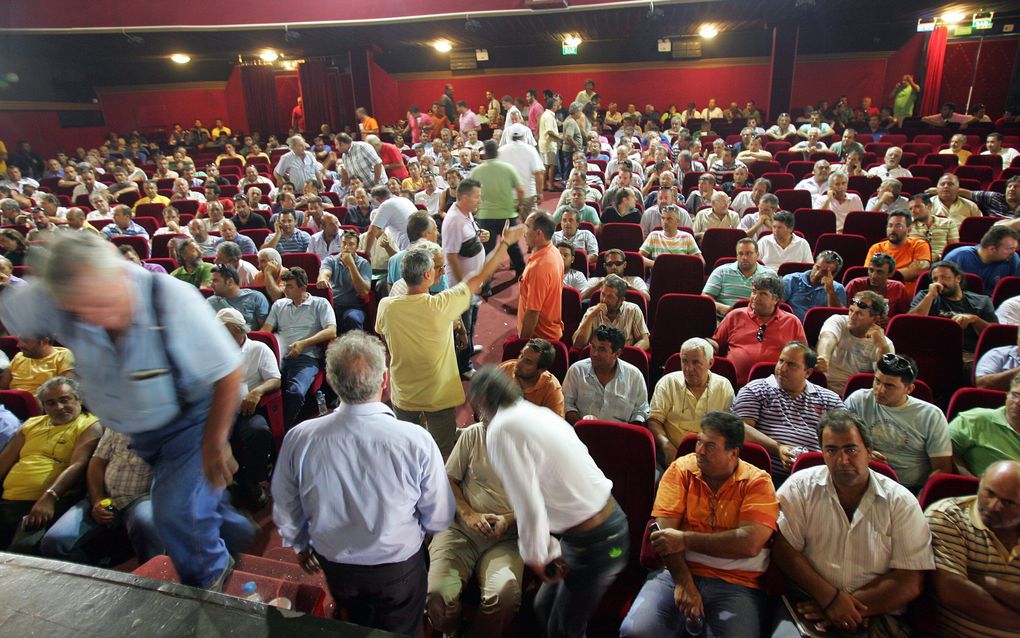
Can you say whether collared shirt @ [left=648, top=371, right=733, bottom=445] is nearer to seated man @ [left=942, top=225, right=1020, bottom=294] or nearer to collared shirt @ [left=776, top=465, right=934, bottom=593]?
collared shirt @ [left=776, top=465, right=934, bottom=593]

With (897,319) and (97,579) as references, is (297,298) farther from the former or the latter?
(897,319)

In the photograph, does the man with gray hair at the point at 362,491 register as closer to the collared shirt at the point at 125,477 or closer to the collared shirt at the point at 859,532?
the collared shirt at the point at 859,532

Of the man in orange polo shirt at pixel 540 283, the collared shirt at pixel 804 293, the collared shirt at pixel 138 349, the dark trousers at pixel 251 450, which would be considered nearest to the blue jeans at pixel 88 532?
the dark trousers at pixel 251 450

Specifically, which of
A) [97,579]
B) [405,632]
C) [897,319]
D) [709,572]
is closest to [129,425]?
[97,579]

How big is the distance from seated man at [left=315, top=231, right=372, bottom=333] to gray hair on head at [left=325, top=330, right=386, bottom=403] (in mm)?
3028

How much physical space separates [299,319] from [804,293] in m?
3.70

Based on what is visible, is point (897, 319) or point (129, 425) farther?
point (897, 319)

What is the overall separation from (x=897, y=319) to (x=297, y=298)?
3969 mm

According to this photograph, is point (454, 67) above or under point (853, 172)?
above

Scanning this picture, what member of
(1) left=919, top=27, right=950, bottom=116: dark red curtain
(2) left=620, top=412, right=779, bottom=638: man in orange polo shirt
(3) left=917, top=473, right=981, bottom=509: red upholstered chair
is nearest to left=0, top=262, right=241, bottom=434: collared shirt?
(2) left=620, top=412, right=779, bottom=638: man in orange polo shirt

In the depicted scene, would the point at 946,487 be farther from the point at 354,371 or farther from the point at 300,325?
the point at 300,325

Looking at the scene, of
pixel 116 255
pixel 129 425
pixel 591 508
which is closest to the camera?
pixel 116 255

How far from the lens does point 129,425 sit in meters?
1.57

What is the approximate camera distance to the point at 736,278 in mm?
4418
